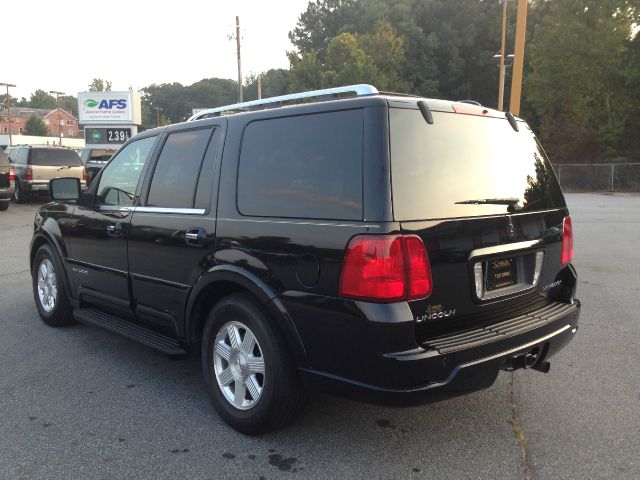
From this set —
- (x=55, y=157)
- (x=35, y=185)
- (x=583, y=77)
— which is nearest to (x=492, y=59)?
(x=583, y=77)

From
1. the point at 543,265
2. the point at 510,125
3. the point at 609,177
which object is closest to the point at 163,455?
the point at 543,265

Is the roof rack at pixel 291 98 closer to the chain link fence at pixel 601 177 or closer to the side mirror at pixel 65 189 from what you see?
the side mirror at pixel 65 189

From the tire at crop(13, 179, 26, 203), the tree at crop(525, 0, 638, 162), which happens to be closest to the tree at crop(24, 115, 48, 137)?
the tree at crop(525, 0, 638, 162)

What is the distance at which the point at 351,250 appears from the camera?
2699 millimetres

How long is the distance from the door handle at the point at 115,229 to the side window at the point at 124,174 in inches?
6.9

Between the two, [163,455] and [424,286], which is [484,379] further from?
[163,455]

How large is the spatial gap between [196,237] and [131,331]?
3.88 ft

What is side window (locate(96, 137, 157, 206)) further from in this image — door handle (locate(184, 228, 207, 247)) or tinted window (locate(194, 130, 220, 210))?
door handle (locate(184, 228, 207, 247))

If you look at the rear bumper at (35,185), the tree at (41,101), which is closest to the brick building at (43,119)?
the tree at (41,101)

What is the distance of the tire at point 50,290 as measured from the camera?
17.2ft

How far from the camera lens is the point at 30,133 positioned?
112 m

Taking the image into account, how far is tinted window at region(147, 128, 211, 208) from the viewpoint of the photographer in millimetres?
3781

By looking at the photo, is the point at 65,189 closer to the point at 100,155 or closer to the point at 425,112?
the point at 425,112

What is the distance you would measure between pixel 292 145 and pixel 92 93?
35600 millimetres
